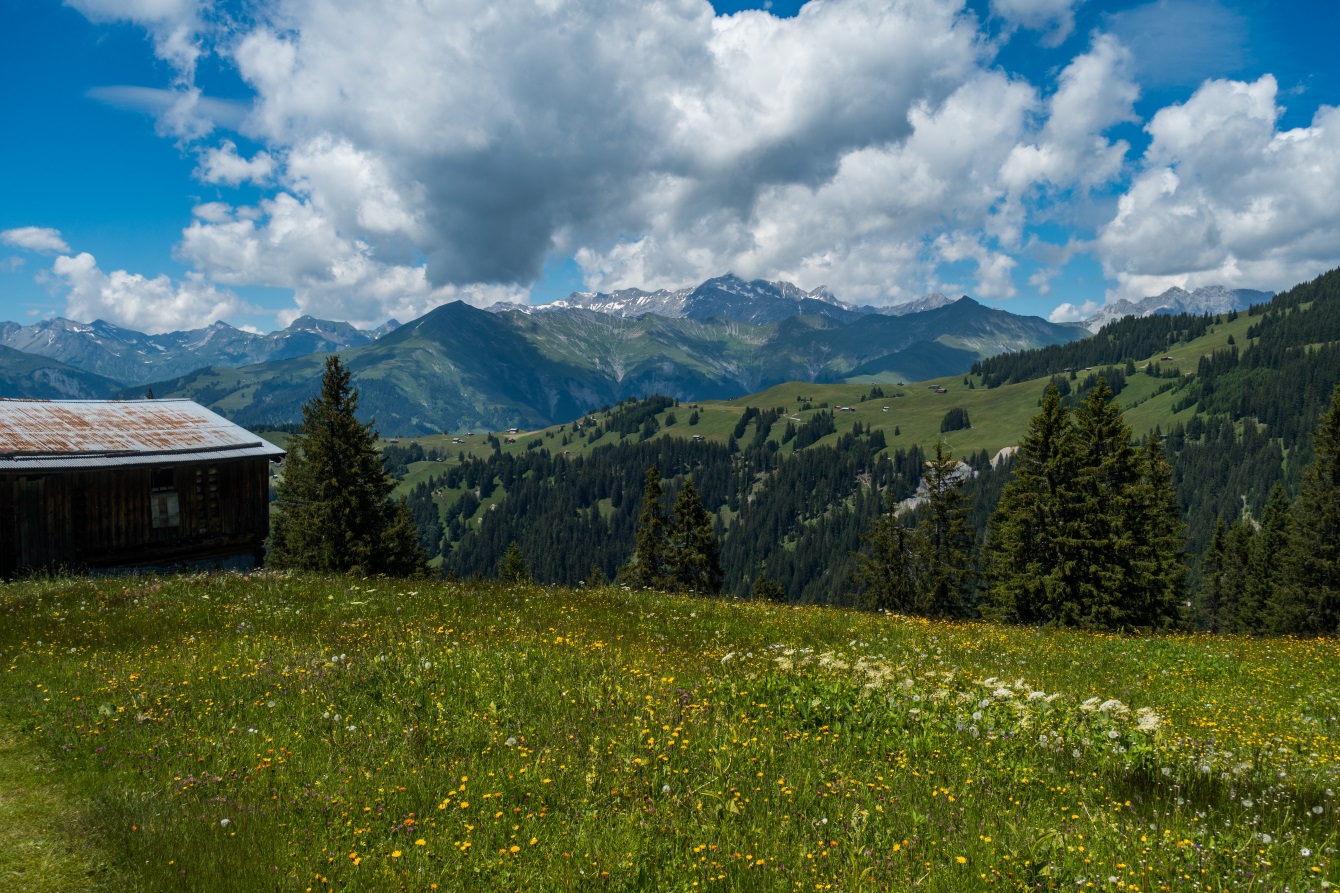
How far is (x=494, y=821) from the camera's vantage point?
651 cm

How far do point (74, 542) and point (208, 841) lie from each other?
30827 mm

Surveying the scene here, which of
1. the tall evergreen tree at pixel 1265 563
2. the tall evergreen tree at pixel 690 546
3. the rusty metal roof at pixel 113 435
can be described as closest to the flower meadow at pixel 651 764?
the rusty metal roof at pixel 113 435

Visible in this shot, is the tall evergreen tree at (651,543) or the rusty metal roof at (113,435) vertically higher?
the rusty metal roof at (113,435)

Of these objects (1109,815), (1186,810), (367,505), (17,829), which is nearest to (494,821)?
(17,829)

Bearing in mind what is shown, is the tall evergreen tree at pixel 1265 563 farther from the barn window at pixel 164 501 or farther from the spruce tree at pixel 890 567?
the barn window at pixel 164 501

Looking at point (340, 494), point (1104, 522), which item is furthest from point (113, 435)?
point (1104, 522)

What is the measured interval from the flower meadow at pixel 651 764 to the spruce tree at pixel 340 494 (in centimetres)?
3121

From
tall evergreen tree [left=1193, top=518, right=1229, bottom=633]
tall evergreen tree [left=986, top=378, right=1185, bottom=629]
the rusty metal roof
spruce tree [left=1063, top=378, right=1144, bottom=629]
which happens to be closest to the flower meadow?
the rusty metal roof

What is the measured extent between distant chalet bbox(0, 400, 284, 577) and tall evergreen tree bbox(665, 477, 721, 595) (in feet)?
108

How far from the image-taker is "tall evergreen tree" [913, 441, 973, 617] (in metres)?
49.0

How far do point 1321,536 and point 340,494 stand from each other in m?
64.6

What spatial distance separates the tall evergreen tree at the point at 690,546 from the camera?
59.7 metres

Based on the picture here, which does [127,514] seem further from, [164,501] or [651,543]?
[651,543]

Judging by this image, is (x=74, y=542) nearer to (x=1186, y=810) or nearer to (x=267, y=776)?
(x=267, y=776)
